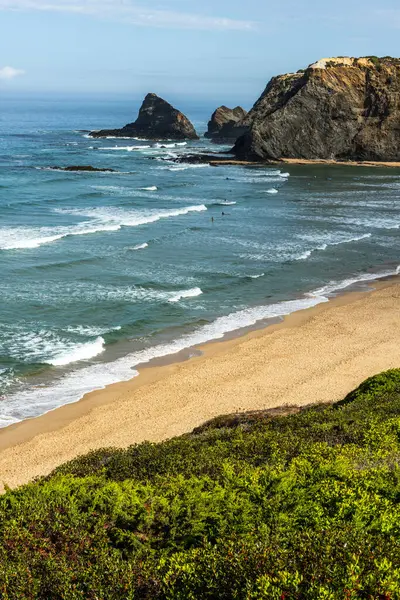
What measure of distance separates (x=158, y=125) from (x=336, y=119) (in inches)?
1854

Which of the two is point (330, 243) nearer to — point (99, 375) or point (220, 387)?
point (220, 387)

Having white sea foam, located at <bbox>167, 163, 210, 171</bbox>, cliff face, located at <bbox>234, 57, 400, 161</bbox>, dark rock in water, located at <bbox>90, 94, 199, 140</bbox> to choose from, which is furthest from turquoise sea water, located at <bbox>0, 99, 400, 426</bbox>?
dark rock in water, located at <bbox>90, 94, 199, 140</bbox>

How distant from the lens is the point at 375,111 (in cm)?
8662

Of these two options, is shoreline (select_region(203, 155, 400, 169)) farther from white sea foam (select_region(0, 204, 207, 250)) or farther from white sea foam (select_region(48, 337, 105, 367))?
white sea foam (select_region(48, 337, 105, 367))

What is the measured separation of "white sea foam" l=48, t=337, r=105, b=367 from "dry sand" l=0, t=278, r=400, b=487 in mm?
2507

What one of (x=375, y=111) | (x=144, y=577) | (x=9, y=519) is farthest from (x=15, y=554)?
(x=375, y=111)

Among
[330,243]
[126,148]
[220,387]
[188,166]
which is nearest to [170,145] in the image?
[126,148]

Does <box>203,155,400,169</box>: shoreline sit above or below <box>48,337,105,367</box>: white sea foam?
above

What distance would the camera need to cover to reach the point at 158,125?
408 ft

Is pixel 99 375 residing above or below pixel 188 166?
below

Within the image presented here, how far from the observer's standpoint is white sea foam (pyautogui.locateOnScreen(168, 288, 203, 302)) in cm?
3139

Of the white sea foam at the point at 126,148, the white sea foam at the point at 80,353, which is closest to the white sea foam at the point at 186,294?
the white sea foam at the point at 80,353

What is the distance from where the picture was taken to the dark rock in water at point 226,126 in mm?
121750

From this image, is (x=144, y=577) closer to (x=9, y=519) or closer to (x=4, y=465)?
(x=9, y=519)
